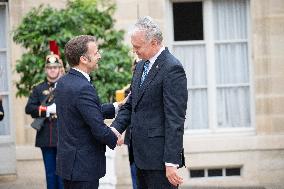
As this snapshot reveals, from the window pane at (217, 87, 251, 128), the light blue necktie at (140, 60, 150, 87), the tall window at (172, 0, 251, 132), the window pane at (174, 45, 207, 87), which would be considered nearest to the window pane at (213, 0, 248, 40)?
the tall window at (172, 0, 251, 132)

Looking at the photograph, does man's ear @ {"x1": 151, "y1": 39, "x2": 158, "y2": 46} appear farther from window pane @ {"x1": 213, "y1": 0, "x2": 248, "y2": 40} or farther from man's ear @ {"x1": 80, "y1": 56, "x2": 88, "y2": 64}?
window pane @ {"x1": 213, "y1": 0, "x2": 248, "y2": 40}

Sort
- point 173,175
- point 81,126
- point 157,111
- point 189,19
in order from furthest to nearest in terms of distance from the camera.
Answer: point 189,19
point 81,126
point 157,111
point 173,175

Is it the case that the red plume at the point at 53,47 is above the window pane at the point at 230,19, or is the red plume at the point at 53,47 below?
below

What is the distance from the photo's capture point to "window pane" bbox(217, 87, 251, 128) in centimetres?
1214

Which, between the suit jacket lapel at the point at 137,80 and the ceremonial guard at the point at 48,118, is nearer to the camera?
the suit jacket lapel at the point at 137,80

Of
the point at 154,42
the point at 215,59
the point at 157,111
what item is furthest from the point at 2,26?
the point at 157,111

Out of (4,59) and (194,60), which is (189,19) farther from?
(4,59)

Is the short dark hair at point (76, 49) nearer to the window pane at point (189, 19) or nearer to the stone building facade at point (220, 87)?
the stone building facade at point (220, 87)

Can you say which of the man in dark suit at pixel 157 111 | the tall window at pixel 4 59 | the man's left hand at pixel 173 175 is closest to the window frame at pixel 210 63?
the tall window at pixel 4 59

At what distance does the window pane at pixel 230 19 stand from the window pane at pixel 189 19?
0.25 meters

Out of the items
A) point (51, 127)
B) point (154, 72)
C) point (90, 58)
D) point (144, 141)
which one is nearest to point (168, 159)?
point (144, 141)

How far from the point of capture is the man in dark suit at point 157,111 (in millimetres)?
5879

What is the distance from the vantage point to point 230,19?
1205 centimetres

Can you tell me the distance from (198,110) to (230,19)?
1500mm
